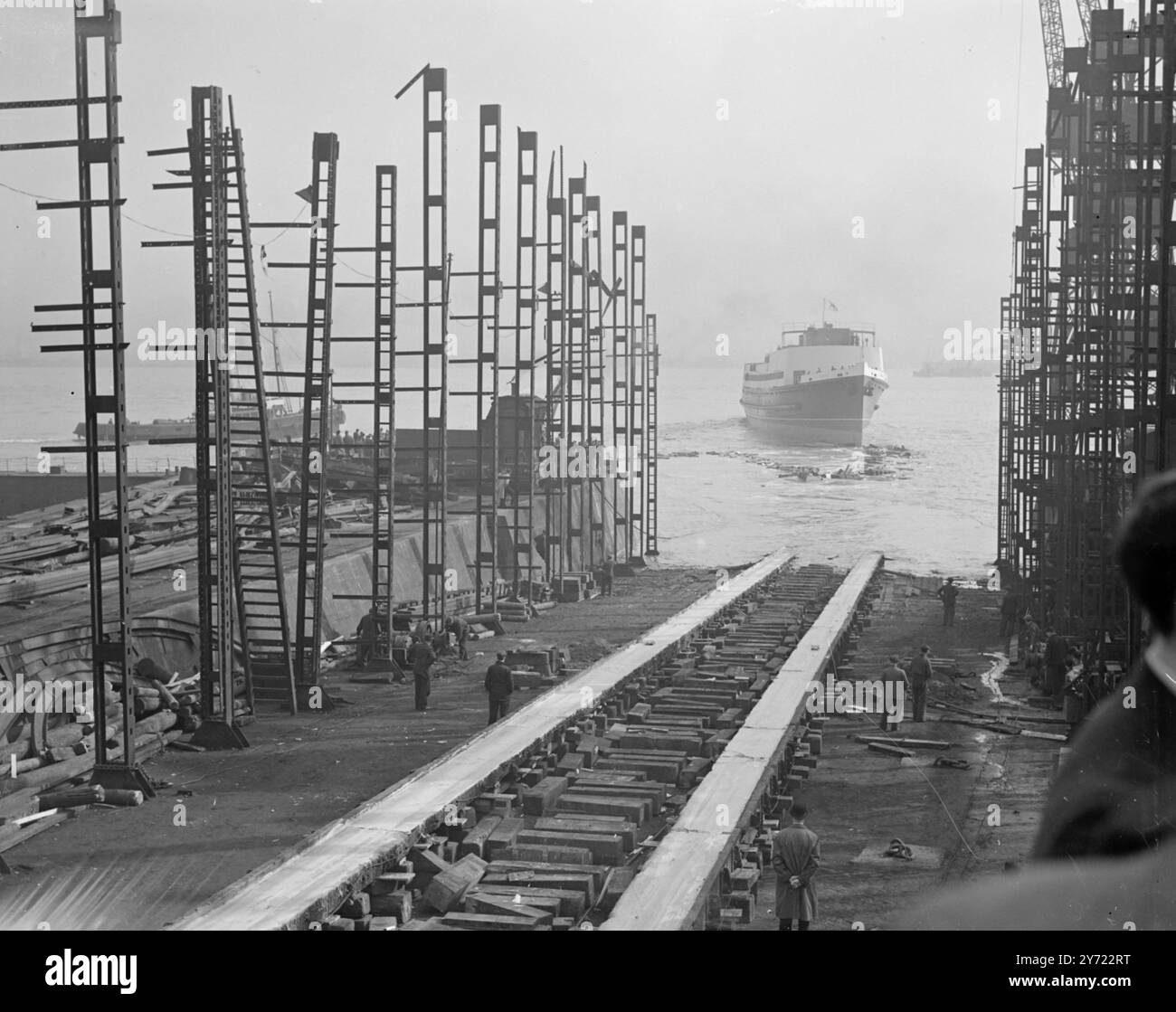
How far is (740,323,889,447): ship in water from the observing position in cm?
9494

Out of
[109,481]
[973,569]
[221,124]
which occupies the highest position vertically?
[221,124]

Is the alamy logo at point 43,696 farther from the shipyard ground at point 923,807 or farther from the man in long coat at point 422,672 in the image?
the shipyard ground at point 923,807

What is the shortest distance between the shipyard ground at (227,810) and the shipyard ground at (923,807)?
435 centimetres

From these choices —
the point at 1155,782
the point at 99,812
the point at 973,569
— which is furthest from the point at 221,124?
the point at 973,569

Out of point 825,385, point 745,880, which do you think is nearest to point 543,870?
point 745,880

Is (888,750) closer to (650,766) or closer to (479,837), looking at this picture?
(650,766)

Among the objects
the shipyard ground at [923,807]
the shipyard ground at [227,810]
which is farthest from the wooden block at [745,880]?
the shipyard ground at [227,810]

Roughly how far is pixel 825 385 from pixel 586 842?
290 feet
